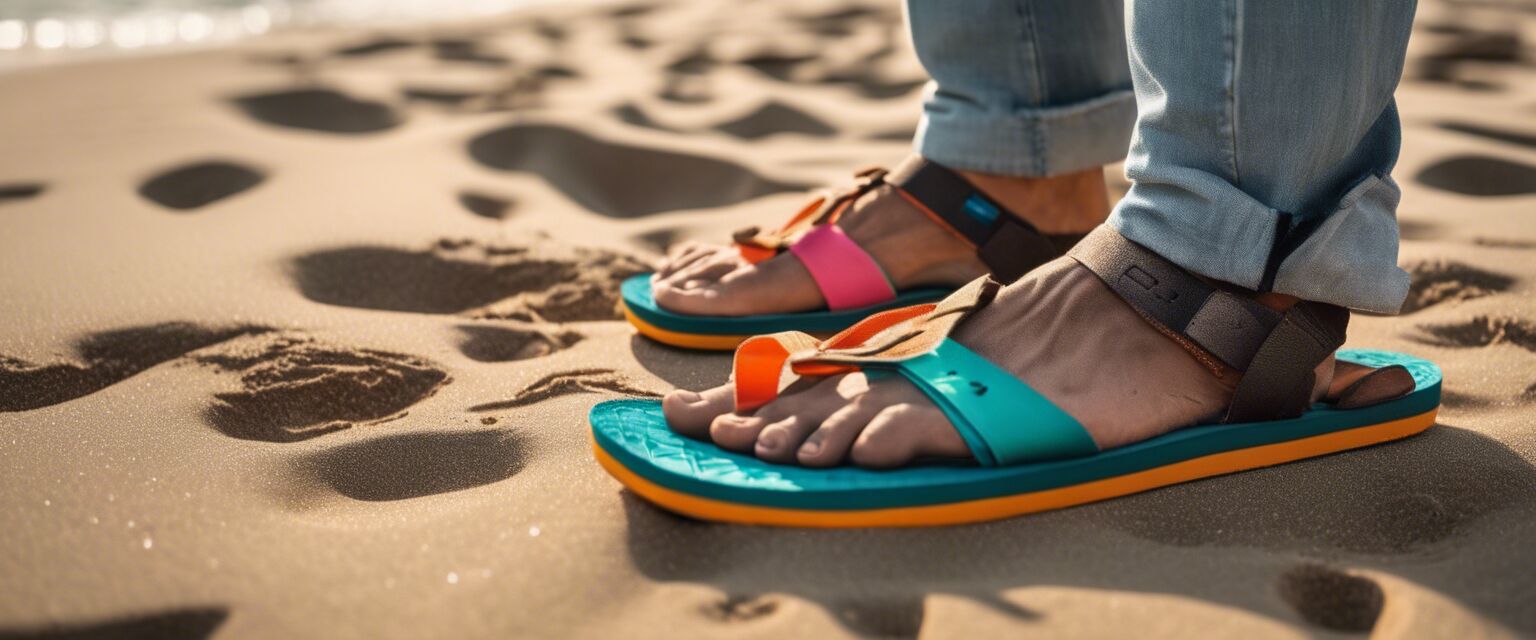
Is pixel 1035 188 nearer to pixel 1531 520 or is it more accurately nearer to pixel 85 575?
pixel 1531 520

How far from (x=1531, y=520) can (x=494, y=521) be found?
977 millimetres

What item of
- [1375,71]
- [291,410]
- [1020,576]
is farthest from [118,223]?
[1375,71]

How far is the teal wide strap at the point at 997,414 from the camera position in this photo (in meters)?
1.17

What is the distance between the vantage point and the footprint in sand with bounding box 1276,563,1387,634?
102 centimetres

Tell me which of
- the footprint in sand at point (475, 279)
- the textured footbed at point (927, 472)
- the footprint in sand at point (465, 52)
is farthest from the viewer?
the footprint in sand at point (465, 52)

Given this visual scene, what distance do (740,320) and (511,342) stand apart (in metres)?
0.32

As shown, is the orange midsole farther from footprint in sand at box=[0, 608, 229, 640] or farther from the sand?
footprint in sand at box=[0, 608, 229, 640]

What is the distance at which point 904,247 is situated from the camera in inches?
69.4

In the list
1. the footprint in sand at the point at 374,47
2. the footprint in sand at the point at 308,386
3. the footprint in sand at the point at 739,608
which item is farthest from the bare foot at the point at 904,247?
the footprint in sand at the point at 374,47

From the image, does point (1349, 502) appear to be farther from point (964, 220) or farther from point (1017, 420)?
point (964, 220)

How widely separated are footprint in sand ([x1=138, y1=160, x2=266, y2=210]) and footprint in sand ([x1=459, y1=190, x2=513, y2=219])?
404mm

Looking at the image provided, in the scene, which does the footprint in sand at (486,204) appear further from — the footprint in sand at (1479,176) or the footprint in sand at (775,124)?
the footprint in sand at (1479,176)

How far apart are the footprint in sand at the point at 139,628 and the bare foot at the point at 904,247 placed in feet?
2.73

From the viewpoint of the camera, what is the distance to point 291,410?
1459 mm
